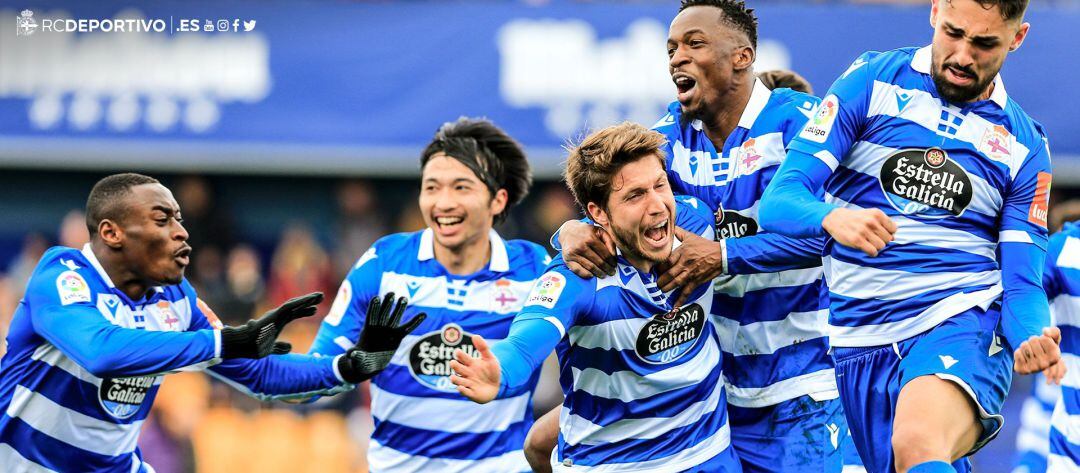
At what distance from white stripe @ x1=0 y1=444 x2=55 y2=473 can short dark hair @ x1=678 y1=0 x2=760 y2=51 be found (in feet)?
10.6

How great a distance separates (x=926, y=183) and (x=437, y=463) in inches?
101

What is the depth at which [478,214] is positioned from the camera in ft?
20.8

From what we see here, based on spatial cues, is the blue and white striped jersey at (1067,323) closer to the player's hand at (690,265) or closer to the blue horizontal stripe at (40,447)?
the player's hand at (690,265)

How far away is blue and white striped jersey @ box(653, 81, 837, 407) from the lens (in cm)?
524

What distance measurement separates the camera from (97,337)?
508 cm

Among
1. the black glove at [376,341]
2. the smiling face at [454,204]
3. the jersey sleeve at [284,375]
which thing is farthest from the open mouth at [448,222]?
the jersey sleeve at [284,375]

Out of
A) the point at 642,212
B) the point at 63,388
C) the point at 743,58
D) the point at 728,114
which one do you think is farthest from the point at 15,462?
the point at 743,58

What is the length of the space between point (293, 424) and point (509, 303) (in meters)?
5.17

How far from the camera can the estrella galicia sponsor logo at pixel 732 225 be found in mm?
5230

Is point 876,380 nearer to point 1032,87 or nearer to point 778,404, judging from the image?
point 778,404

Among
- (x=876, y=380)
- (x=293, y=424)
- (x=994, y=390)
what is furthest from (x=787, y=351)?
(x=293, y=424)

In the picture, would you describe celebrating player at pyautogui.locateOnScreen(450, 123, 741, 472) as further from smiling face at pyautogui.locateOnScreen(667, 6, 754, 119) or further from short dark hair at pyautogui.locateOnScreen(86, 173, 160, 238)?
short dark hair at pyautogui.locateOnScreen(86, 173, 160, 238)

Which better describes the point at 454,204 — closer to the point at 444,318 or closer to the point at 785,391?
the point at 444,318

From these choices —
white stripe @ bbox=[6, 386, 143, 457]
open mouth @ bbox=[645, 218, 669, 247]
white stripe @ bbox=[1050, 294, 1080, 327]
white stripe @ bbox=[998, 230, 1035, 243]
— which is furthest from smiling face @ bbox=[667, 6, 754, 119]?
white stripe @ bbox=[6, 386, 143, 457]
